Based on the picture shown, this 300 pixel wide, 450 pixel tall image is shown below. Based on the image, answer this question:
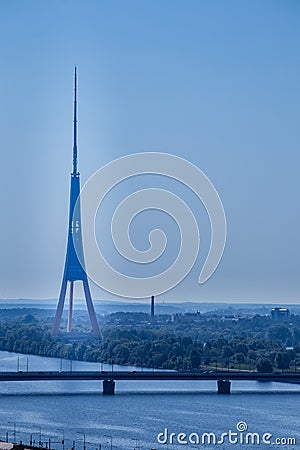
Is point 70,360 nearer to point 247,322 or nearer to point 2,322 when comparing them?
point 2,322

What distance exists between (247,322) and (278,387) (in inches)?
538

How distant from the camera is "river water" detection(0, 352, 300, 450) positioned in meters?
10.0

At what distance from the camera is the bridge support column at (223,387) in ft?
47.4

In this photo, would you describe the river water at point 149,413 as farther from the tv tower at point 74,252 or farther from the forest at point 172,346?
the tv tower at point 74,252

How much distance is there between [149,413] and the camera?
1203cm

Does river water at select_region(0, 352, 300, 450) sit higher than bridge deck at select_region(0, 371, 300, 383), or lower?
lower

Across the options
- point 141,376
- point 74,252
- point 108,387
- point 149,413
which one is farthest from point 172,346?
point 149,413

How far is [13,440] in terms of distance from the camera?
9570mm

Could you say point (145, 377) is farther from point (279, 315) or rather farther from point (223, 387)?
point (279, 315)
